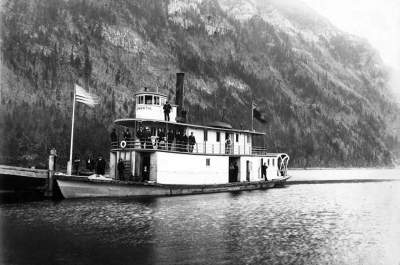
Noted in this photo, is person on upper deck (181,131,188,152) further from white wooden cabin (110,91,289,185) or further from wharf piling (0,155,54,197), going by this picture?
wharf piling (0,155,54,197)

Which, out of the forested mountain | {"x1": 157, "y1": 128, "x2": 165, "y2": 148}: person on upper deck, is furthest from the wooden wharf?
the forested mountain

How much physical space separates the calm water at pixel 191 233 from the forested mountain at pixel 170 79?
3061cm

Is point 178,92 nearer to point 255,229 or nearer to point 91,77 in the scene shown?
point 255,229

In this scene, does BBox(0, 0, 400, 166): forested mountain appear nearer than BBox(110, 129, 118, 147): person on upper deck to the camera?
No

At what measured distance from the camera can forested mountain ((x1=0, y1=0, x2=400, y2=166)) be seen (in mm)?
83812

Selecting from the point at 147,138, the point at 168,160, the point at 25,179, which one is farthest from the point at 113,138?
the point at 25,179

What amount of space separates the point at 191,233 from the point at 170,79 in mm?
106980

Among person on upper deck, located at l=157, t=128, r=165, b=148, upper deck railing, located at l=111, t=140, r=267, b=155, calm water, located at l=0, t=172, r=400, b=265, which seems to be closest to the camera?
calm water, located at l=0, t=172, r=400, b=265

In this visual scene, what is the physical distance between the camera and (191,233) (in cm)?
1891

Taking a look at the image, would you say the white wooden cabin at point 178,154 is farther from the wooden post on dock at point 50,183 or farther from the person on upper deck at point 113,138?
the wooden post on dock at point 50,183

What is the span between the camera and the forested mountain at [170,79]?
83.8m

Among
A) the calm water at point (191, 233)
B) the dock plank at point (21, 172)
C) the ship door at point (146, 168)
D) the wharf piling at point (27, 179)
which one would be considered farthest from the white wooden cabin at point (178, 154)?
the dock plank at point (21, 172)

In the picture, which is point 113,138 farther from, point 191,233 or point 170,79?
point 170,79

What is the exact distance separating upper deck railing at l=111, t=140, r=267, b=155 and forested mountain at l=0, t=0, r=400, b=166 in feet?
62.3
